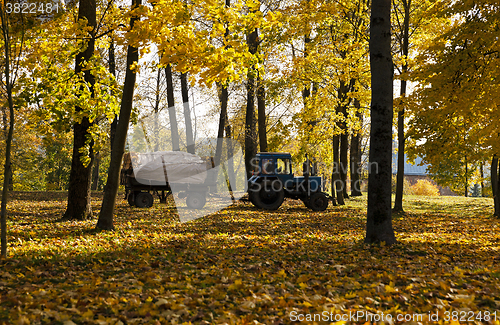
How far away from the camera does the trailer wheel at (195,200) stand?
14.6 m

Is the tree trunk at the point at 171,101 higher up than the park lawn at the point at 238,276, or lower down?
higher up

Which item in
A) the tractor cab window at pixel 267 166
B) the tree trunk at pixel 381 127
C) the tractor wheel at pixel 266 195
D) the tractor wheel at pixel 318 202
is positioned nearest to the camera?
the tree trunk at pixel 381 127

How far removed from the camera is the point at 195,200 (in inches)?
575

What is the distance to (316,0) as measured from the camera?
13547 millimetres

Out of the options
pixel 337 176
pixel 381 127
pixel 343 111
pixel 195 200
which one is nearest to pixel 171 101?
pixel 195 200

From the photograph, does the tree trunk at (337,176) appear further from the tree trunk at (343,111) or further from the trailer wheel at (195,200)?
the trailer wheel at (195,200)

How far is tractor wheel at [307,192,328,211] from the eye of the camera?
15.4 meters

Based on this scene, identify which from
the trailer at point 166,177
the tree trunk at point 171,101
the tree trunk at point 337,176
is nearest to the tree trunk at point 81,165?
the trailer at point 166,177

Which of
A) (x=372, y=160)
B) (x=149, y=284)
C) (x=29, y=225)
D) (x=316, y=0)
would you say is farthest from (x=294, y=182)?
(x=149, y=284)

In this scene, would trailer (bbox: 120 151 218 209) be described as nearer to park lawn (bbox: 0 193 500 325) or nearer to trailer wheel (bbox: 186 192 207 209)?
trailer wheel (bbox: 186 192 207 209)

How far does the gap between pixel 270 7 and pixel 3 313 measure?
19.2 m

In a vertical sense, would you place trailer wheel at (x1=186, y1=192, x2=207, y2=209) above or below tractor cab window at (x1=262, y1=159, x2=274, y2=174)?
below

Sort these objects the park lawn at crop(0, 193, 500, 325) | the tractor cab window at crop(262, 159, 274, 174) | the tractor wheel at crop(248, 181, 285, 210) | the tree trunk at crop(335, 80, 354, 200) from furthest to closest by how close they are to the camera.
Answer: the tree trunk at crop(335, 80, 354, 200), the tractor cab window at crop(262, 159, 274, 174), the tractor wheel at crop(248, 181, 285, 210), the park lawn at crop(0, 193, 500, 325)

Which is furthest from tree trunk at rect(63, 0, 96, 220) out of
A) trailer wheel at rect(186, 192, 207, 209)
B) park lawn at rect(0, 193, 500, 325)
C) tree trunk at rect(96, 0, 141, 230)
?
trailer wheel at rect(186, 192, 207, 209)
